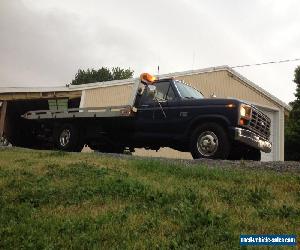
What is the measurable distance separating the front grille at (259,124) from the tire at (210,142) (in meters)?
0.91

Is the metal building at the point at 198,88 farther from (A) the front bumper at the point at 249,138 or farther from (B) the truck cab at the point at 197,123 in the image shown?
(A) the front bumper at the point at 249,138

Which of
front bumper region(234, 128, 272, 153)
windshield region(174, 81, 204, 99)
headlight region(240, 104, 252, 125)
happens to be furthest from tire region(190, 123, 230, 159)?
windshield region(174, 81, 204, 99)

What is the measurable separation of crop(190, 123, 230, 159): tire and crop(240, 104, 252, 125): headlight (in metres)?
0.55

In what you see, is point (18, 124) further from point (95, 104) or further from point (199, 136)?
point (199, 136)

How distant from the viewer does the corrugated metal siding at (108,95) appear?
22016 mm

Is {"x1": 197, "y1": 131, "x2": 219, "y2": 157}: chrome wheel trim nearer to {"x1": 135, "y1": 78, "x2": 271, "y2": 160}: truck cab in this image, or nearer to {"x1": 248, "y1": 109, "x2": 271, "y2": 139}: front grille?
{"x1": 135, "y1": 78, "x2": 271, "y2": 160}: truck cab

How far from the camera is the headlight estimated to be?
10.1 m

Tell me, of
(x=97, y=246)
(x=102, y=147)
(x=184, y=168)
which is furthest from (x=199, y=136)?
(x=97, y=246)

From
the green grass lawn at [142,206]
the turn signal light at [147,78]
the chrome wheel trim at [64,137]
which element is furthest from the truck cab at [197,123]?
the chrome wheel trim at [64,137]

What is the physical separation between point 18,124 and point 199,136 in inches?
502

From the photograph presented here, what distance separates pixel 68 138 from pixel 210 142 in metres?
5.37

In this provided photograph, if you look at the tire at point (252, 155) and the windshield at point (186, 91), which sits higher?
the windshield at point (186, 91)

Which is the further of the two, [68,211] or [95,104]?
[95,104]

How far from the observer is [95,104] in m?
22.0
